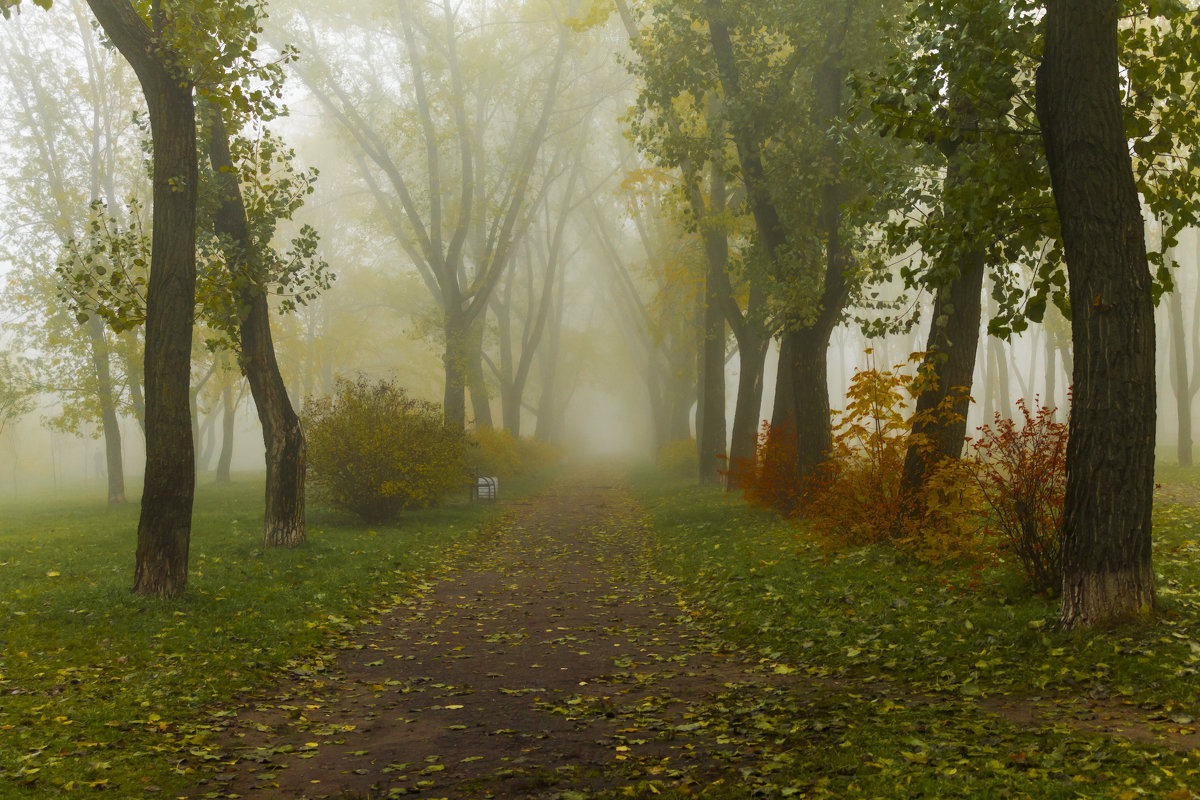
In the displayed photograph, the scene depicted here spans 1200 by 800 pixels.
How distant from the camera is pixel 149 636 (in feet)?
27.8

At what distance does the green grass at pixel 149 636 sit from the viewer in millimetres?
5703

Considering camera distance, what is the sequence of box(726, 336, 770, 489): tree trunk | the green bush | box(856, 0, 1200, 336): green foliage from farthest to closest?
box(726, 336, 770, 489): tree trunk
the green bush
box(856, 0, 1200, 336): green foliage

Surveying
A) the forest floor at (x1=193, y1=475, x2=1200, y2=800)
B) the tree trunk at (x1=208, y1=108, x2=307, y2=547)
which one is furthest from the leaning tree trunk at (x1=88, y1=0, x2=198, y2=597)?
the tree trunk at (x1=208, y1=108, x2=307, y2=547)

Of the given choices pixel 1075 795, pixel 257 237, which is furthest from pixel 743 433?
pixel 1075 795

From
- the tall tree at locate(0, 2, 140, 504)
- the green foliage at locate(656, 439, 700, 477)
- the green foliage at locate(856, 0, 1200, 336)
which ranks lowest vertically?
the green foliage at locate(656, 439, 700, 477)

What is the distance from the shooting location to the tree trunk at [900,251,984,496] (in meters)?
10.6

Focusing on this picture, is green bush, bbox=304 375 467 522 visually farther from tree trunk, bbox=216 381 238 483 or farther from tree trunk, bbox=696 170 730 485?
tree trunk, bbox=216 381 238 483

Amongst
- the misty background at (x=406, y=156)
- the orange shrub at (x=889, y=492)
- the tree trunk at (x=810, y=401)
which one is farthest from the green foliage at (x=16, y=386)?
the orange shrub at (x=889, y=492)

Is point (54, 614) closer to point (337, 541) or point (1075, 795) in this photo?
point (337, 541)

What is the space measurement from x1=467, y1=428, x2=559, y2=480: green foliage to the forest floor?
12.5 meters

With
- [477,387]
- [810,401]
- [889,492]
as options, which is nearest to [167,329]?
[889,492]

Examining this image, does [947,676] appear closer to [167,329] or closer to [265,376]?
[167,329]

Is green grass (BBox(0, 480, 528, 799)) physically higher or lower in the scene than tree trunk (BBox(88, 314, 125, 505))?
lower

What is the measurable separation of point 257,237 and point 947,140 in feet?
33.5
